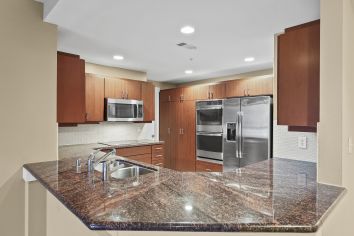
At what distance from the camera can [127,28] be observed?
2.26 metres

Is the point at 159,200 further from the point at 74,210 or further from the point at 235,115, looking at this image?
the point at 235,115

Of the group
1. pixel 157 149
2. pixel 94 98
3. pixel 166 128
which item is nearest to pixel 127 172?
pixel 94 98

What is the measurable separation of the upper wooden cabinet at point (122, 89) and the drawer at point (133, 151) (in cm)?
97

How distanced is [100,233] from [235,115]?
3.18 meters

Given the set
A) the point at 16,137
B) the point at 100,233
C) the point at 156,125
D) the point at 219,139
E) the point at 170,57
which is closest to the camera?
the point at 100,233

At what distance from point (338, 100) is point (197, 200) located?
3.68 ft

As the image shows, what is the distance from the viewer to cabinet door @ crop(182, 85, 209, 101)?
471 cm

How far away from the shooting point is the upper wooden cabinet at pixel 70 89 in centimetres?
227

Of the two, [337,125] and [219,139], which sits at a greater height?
[337,125]

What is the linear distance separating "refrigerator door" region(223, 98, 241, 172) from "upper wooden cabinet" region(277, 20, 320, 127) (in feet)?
7.20

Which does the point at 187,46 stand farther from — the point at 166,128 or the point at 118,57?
the point at 166,128

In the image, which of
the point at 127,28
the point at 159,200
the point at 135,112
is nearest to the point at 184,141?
the point at 135,112

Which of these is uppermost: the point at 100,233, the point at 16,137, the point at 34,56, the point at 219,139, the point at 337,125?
the point at 34,56

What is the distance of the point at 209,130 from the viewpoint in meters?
4.58
